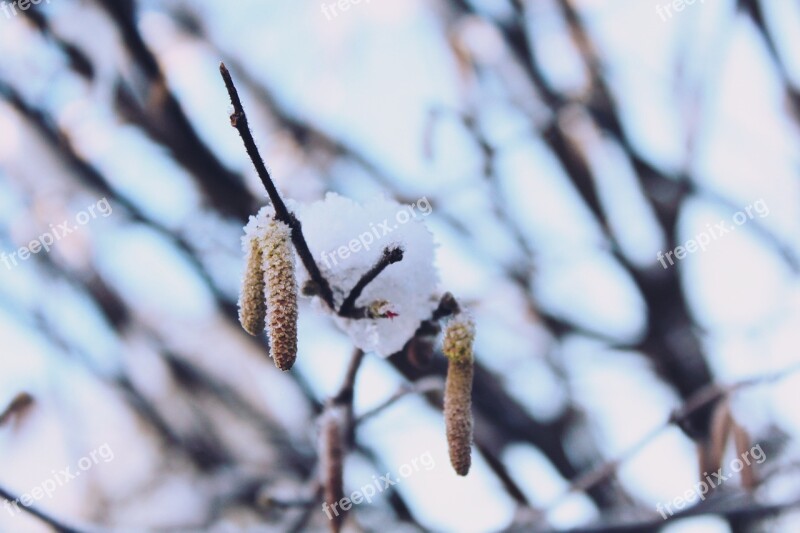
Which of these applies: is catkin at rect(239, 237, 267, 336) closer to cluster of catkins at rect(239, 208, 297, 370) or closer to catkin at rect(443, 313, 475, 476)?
cluster of catkins at rect(239, 208, 297, 370)

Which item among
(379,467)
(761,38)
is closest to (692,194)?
(761,38)

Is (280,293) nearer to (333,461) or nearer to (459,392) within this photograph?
(459,392)

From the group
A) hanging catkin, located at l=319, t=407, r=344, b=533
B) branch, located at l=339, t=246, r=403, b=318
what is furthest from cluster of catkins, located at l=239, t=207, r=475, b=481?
hanging catkin, located at l=319, t=407, r=344, b=533

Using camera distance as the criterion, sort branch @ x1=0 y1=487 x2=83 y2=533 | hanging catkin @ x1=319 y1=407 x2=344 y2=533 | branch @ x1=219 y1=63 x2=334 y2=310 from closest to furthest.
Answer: branch @ x1=219 y1=63 x2=334 y2=310 → branch @ x1=0 y1=487 x2=83 y2=533 → hanging catkin @ x1=319 y1=407 x2=344 y2=533

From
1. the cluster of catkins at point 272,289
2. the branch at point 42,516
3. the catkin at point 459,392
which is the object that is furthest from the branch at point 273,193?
the branch at point 42,516

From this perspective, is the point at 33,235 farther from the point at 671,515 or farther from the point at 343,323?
the point at 671,515

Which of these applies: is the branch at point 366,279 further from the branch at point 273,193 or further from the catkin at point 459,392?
the catkin at point 459,392
